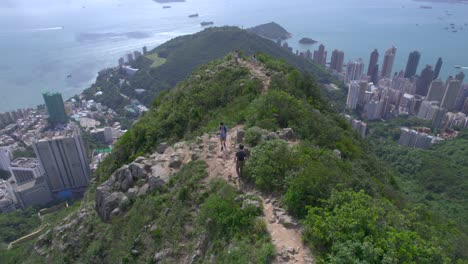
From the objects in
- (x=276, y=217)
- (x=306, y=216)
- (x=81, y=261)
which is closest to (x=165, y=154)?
(x=81, y=261)

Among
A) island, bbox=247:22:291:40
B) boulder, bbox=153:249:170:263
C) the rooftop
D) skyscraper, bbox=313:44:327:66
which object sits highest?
boulder, bbox=153:249:170:263

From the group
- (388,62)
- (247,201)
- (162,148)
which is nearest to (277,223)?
(247,201)

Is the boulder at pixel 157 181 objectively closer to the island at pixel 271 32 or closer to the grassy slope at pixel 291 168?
the grassy slope at pixel 291 168

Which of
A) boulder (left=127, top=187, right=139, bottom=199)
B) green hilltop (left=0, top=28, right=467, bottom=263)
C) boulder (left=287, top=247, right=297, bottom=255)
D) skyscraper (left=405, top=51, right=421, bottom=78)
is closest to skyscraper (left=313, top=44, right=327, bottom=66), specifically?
skyscraper (left=405, top=51, right=421, bottom=78)

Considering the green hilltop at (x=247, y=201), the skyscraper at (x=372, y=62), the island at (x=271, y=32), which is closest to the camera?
the green hilltop at (x=247, y=201)

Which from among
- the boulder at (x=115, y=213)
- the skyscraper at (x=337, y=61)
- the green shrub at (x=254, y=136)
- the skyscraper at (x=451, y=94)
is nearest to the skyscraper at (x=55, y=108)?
the boulder at (x=115, y=213)

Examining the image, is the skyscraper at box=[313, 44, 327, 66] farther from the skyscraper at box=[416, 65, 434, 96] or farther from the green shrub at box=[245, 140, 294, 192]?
the green shrub at box=[245, 140, 294, 192]
